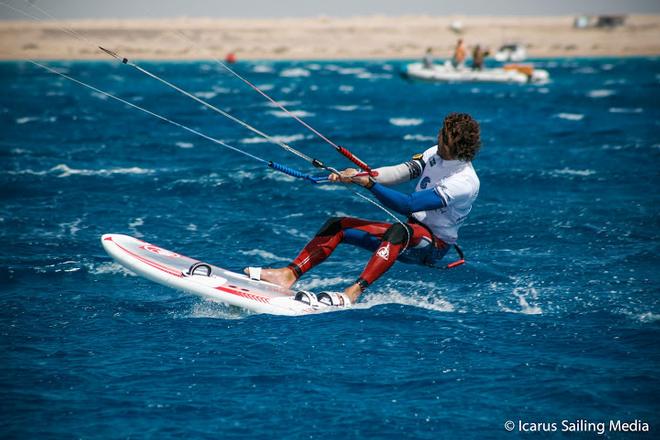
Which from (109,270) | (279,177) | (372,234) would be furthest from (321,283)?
(279,177)

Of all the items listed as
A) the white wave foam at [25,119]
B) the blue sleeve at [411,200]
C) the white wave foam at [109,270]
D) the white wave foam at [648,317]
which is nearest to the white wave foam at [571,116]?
the white wave foam at [25,119]

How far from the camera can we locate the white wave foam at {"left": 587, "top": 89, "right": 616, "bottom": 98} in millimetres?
44513

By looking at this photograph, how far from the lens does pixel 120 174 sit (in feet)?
67.5

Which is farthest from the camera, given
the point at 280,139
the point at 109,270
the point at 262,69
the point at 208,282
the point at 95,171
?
the point at 262,69

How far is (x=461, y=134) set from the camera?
9320mm

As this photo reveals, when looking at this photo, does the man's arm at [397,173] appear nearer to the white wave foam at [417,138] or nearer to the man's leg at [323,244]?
the man's leg at [323,244]

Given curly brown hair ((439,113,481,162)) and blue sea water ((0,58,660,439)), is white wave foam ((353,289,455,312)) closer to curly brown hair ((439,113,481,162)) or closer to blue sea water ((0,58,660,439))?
blue sea water ((0,58,660,439))

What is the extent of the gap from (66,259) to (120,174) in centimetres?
801

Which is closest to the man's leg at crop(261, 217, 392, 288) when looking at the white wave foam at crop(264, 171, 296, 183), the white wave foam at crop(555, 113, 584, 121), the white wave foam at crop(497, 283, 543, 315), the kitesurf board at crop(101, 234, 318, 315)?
the kitesurf board at crop(101, 234, 318, 315)

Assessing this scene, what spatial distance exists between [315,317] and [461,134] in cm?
288

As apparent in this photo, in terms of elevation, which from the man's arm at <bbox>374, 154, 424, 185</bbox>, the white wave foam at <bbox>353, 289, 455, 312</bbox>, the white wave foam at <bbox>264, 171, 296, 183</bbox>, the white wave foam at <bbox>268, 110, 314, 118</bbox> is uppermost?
the man's arm at <bbox>374, 154, 424, 185</bbox>

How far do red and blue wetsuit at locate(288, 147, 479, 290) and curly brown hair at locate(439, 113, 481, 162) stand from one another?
0.67 ft

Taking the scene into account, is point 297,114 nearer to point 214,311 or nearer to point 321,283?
point 321,283

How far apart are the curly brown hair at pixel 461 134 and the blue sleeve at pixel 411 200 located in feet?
1.87
